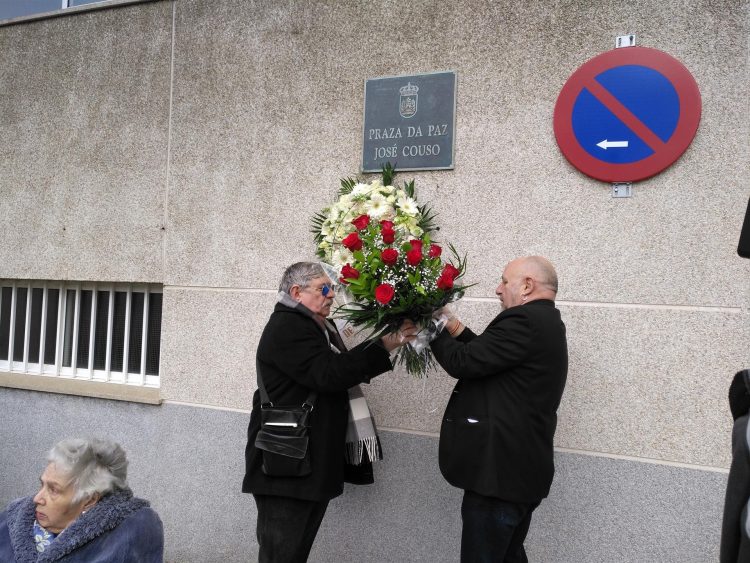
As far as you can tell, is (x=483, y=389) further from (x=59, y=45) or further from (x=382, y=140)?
(x=59, y=45)

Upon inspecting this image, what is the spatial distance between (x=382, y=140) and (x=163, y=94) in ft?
5.69

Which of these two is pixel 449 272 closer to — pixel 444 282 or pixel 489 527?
pixel 444 282

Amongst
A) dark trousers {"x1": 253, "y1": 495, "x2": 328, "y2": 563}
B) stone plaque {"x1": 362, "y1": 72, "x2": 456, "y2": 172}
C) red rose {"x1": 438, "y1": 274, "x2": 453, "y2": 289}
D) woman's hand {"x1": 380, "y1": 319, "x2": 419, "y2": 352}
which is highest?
stone plaque {"x1": 362, "y1": 72, "x2": 456, "y2": 172}

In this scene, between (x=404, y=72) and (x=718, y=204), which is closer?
(x=718, y=204)

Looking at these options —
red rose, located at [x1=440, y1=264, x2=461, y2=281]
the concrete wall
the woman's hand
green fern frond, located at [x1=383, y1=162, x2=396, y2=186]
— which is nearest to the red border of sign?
the concrete wall

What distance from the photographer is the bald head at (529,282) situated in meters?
2.84

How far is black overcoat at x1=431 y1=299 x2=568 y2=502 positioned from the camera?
2.66 m

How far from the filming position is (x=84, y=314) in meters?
4.96

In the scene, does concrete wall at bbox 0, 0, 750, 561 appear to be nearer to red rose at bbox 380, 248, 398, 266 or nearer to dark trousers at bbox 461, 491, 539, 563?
dark trousers at bbox 461, 491, 539, 563

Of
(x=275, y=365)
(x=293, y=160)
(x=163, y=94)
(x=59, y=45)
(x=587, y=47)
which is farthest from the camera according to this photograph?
(x=59, y=45)

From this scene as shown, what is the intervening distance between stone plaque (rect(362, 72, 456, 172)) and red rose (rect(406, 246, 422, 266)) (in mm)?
1119

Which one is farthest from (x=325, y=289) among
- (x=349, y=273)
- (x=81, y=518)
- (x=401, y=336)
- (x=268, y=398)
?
(x=81, y=518)

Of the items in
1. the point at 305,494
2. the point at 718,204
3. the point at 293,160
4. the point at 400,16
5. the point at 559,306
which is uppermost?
the point at 400,16

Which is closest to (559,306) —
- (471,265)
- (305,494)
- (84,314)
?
(471,265)
